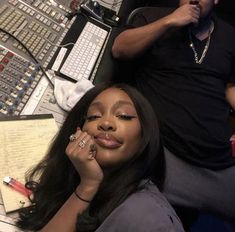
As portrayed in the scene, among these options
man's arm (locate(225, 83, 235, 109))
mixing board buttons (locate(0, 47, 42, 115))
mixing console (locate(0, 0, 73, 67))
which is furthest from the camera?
man's arm (locate(225, 83, 235, 109))

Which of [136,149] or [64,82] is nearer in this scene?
[136,149]

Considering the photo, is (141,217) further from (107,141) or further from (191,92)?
(191,92)

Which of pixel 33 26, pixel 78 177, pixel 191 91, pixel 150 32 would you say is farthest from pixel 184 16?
pixel 78 177

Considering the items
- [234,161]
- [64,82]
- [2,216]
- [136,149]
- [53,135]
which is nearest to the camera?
[2,216]

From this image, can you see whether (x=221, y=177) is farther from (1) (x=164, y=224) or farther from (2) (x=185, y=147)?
(1) (x=164, y=224)

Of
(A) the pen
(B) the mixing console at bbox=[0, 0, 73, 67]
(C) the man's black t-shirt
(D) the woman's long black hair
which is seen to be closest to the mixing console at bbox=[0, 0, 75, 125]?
(B) the mixing console at bbox=[0, 0, 73, 67]

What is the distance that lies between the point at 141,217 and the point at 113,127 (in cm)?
27

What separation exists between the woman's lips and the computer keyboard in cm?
44

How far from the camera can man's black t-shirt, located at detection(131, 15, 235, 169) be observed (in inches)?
58.8

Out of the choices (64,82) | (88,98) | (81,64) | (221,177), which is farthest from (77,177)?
(221,177)

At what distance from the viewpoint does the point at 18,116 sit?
47.4 inches

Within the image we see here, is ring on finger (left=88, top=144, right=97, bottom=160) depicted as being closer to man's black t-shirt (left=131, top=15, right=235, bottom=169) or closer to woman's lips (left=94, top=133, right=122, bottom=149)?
woman's lips (left=94, top=133, right=122, bottom=149)

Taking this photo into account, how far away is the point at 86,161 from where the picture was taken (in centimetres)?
104

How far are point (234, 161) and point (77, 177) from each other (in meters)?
0.73
